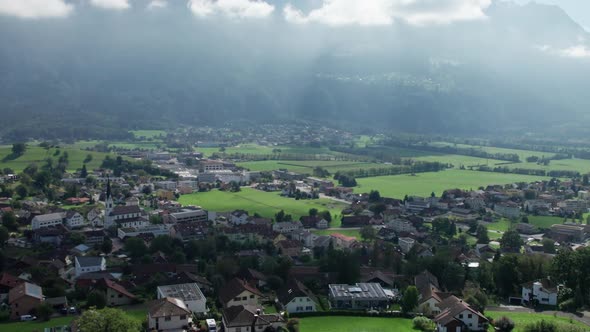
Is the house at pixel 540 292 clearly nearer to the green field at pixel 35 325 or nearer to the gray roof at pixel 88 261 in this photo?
the green field at pixel 35 325

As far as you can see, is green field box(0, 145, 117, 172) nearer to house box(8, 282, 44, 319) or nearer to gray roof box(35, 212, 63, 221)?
gray roof box(35, 212, 63, 221)

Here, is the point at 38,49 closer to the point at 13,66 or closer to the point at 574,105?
the point at 13,66

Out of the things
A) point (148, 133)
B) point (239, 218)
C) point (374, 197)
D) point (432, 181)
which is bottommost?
point (239, 218)

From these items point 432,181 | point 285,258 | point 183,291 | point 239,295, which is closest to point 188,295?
point 183,291

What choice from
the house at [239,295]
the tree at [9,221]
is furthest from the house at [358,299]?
the tree at [9,221]

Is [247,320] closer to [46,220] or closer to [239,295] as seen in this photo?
[239,295]

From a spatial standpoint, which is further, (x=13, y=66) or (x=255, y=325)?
(x=13, y=66)

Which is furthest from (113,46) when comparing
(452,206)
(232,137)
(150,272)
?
(150,272)
